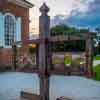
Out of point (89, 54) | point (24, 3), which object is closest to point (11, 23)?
point (24, 3)

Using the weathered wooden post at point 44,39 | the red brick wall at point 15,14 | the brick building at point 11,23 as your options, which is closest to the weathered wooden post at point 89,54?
the weathered wooden post at point 44,39

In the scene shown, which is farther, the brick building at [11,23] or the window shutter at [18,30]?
the window shutter at [18,30]

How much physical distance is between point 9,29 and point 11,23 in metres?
0.23

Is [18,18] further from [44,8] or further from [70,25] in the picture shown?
[44,8]

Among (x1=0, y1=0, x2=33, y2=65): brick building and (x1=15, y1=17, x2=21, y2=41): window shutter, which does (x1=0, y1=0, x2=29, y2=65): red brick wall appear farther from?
(x1=15, y1=17, x2=21, y2=41): window shutter

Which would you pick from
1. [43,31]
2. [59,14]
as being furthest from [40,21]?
[59,14]

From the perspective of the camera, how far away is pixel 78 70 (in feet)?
7.27

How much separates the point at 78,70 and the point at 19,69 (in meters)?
0.65

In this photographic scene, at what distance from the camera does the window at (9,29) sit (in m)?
8.17

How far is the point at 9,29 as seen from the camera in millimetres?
8266

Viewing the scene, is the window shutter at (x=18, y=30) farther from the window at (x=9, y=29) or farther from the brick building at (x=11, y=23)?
the window at (x=9, y=29)

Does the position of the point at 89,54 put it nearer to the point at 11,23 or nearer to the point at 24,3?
the point at 11,23

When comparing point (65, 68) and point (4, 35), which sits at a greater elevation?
point (4, 35)

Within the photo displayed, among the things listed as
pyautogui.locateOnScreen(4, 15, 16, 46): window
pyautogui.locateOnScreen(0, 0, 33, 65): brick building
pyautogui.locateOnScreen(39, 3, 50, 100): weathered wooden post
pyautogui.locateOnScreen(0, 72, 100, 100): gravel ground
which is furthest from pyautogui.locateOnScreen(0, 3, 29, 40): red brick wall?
pyautogui.locateOnScreen(39, 3, 50, 100): weathered wooden post
